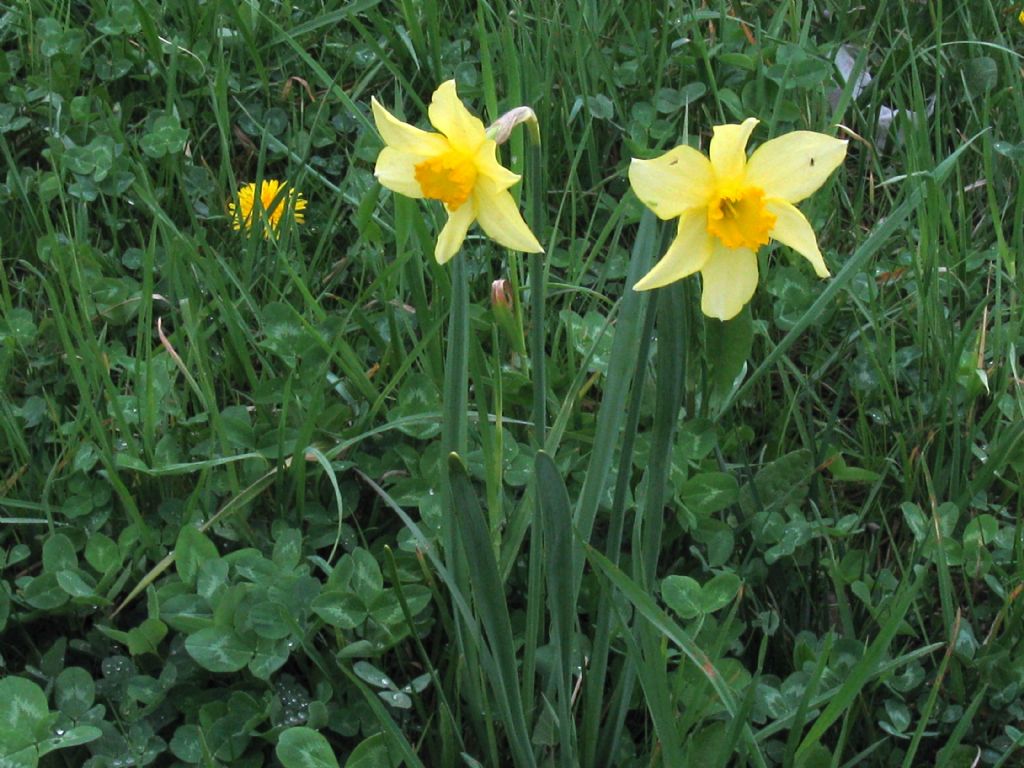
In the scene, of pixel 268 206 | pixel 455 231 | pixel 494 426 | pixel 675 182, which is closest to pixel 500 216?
pixel 455 231

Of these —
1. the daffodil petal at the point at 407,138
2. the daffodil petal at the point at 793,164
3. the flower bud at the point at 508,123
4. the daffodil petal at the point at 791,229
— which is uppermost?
the flower bud at the point at 508,123

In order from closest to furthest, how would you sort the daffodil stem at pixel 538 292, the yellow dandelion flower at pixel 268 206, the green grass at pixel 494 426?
the daffodil stem at pixel 538 292, the green grass at pixel 494 426, the yellow dandelion flower at pixel 268 206

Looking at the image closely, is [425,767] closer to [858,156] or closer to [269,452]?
[269,452]

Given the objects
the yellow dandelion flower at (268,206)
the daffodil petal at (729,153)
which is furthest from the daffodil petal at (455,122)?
the yellow dandelion flower at (268,206)

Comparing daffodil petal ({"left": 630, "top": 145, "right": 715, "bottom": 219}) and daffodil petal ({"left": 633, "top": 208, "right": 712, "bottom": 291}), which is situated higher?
daffodil petal ({"left": 630, "top": 145, "right": 715, "bottom": 219})

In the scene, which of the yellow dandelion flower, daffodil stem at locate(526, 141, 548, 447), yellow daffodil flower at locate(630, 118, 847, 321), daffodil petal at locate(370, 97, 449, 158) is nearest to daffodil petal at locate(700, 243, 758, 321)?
yellow daffodil flower at locate(630, 118, 847, 321)

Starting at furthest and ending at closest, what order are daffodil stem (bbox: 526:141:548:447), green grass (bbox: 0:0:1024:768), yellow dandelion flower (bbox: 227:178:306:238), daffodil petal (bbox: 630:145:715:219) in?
1. yellow dandelion flower (bbox: 227:178:306:238)
2. green grass (bbox: 0:0:1024:768)
3. daffodil stem (bbox: 526:141:548:447)
4. daffodil petal (bbox: 630:145:715:219)

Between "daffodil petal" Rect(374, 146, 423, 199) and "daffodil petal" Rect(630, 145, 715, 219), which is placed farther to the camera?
"daffodil petal" Rect(374, 146, 423, 199)

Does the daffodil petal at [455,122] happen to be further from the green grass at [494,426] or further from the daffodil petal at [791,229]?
the daffodil petal at [791,229]

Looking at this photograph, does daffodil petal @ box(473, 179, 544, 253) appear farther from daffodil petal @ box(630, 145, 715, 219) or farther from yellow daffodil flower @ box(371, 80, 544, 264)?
daffodil petal @ box(630, 145, 715, 219)
